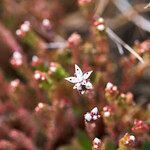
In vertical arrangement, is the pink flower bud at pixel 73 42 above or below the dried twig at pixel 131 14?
below

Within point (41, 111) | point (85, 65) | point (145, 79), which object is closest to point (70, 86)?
point (85, 65)

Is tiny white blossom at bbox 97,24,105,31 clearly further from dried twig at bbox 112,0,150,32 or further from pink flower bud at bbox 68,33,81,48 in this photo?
dried twig at bbox 112,0,150,32

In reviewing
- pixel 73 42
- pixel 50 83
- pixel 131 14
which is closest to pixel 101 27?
pixel 73 42

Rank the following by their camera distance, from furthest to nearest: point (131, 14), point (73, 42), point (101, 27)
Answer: point (131, 14)
point (73, 42)
point (101, 27)

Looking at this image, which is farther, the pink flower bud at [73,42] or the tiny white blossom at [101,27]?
the pink flower bud at [73,42]

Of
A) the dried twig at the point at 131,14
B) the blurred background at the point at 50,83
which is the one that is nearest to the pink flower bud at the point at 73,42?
the blurred background at the point at 50,83

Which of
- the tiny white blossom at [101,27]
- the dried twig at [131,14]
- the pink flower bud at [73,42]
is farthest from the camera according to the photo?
the dried twig at [131,14]

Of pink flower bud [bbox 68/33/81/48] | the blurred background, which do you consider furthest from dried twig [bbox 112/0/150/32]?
pink flower bud [bbox 68/33/81/48]

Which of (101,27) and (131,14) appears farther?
(131,14)

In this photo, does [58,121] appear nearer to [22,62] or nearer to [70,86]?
[70,86]

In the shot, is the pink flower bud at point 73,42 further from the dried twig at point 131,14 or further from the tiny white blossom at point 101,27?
the dried twig at point 131,14

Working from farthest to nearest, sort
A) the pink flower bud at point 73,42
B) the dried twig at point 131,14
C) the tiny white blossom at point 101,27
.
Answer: the dried twig at point 131,14 < the pink flower bud at point 73,42 < the tiny white blossom at point 101,27

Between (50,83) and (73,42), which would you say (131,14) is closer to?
(73,42)
